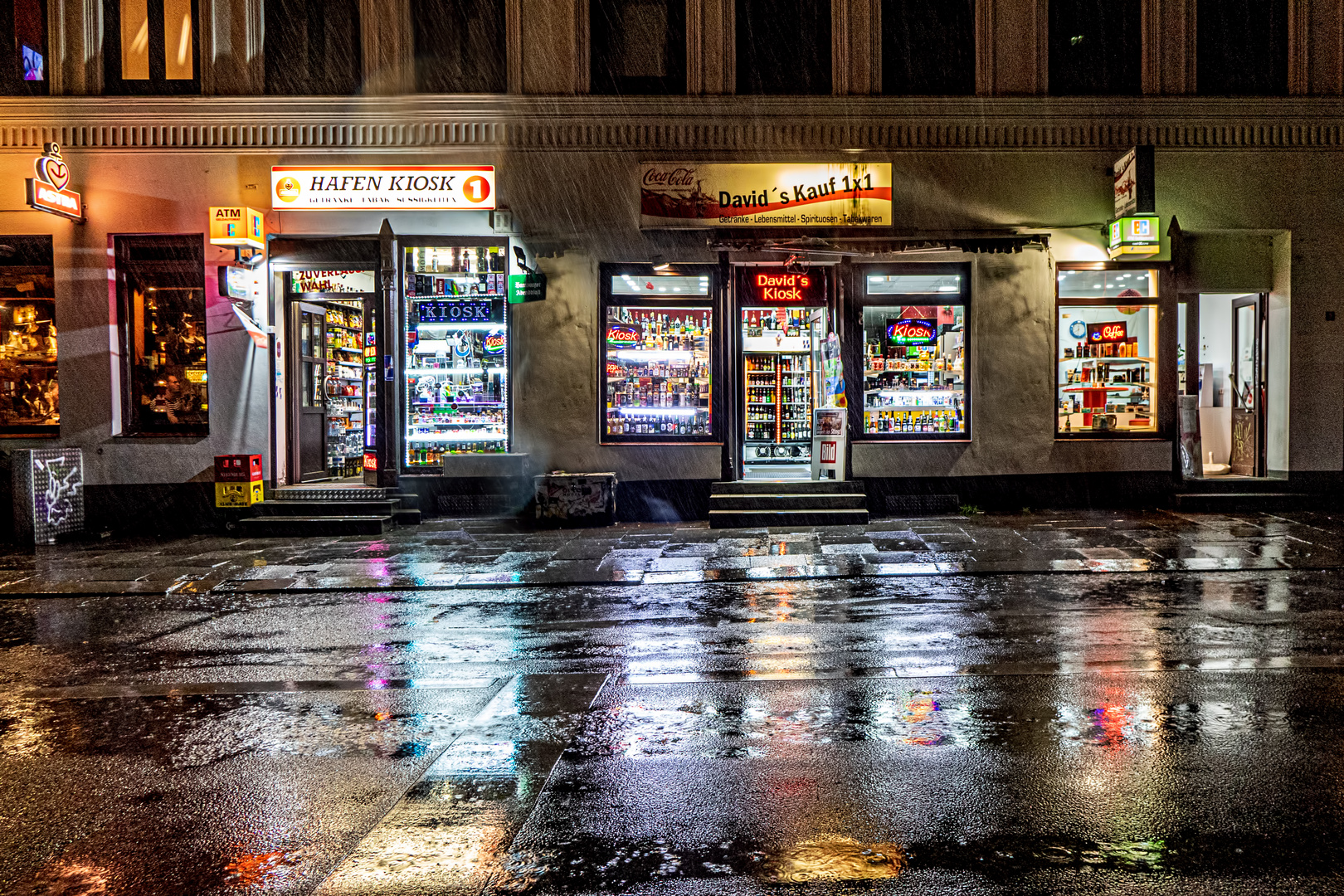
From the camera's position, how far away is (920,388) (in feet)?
49.8

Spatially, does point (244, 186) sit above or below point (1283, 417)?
above

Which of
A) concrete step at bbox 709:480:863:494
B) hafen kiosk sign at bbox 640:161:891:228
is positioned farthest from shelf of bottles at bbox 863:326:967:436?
hafen kiosk sign at bbox 640:161:891:228

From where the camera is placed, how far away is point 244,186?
14.7 m

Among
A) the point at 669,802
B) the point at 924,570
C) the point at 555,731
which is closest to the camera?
the point at 669,802

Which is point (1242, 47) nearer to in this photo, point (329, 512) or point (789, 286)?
point (789, 286)

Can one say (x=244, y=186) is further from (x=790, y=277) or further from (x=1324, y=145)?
(x=1324, y=145)

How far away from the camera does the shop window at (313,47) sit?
1510 cm

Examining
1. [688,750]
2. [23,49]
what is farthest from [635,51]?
[688,750]

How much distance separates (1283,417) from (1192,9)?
22.1ft

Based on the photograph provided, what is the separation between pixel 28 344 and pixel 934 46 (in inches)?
608

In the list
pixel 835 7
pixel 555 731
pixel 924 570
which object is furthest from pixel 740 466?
pixel 555 731

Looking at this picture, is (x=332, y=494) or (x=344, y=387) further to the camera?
(x=344, y=387)

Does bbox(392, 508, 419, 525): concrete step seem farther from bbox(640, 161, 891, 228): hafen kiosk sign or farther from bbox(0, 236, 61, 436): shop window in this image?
bbox(640, 161, 891, 228): hafen kiosk sign

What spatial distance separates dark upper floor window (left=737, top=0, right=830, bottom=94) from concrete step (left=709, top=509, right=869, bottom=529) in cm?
689
